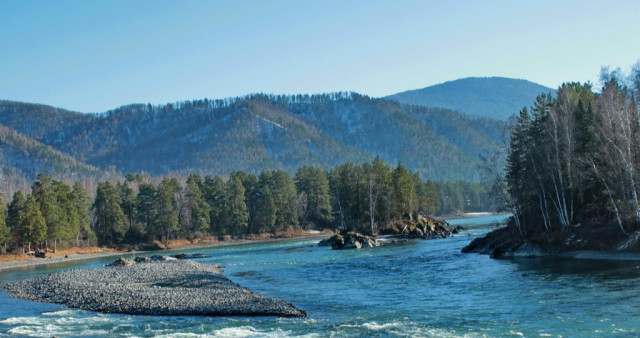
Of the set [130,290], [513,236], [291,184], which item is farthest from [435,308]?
[291,184]

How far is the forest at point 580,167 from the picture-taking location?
154 feet

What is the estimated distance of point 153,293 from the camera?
3769 cm

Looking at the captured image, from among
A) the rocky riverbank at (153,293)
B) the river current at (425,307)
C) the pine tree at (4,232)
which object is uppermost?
the pine tree at (4,232)

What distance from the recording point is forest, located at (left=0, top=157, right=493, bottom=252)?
9194cm

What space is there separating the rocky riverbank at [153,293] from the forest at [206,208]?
41.8 m

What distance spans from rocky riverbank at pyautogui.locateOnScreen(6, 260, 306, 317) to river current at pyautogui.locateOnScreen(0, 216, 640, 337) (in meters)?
1.20

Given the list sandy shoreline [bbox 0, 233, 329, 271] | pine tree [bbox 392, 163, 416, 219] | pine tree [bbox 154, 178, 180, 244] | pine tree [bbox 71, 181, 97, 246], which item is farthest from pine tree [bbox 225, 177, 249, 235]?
pine tree [bbox 392, 163, 416, 219]

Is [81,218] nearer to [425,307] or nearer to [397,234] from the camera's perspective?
[397,234]

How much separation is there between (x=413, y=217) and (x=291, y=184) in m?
34.7

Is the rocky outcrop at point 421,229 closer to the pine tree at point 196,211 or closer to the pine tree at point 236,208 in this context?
the pine tree at point 236,208

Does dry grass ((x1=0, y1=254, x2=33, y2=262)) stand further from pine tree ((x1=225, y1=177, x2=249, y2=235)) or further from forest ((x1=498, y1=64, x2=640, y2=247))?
forest ((x1=498, y1=64, x2=640, y2=247))

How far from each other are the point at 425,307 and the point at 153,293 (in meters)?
18.6

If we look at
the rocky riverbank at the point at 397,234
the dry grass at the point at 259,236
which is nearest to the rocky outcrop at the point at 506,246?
the rocky riverbank at the point at 397,234

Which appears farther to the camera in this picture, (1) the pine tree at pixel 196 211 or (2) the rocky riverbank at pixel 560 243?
(1) the pine tree at pixel 196 211
